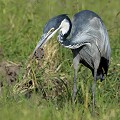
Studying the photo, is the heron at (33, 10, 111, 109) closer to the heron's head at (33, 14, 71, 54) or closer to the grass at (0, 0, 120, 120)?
the heron's head at (33, 14, 71, 54)

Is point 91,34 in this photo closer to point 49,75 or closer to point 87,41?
point 87,41

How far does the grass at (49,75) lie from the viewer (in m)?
6.06

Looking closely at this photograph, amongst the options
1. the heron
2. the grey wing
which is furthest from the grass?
the grey wing

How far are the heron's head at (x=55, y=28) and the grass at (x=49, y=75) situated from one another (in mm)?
605

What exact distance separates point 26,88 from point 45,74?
302 millimetres

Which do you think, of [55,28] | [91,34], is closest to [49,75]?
[91,34]

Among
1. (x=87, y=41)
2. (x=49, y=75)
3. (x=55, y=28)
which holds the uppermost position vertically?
(x=55, y=28)

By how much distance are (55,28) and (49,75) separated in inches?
43.6

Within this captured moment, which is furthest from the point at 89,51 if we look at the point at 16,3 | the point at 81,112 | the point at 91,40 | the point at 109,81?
the point at 16,3

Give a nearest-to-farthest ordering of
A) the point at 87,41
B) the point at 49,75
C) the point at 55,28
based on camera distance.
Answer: the point at 55,28 → the point at 87,41 → the point at 49,75

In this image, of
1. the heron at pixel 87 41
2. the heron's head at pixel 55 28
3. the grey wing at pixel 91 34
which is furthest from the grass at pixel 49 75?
the heron's head at pixel 55 28

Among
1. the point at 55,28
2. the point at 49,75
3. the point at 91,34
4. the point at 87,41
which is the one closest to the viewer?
the point at 55,28

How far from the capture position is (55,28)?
265 inches

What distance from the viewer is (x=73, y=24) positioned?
289 inches
